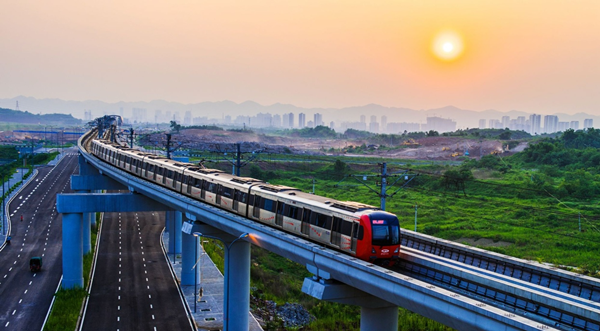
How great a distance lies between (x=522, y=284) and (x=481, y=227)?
53236mm

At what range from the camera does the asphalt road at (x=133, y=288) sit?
39531 millimetres

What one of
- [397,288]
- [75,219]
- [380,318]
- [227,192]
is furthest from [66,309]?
[397,288]

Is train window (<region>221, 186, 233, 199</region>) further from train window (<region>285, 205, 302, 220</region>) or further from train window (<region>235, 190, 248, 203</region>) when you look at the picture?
train window (<region>285, 205, 302, 220</region>)

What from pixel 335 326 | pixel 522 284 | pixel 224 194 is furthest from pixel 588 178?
pixel 522 284

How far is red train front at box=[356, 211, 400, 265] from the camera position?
934 inches

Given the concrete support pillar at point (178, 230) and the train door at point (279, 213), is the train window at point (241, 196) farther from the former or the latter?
the concrete support pillar at point (178, 230)

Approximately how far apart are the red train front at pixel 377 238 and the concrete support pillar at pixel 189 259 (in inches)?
1017

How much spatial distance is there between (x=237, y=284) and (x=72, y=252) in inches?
724

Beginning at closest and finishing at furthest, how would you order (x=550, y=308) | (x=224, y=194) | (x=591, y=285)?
(x=550, y=308), (x=591, y=285), (x=224, y=194)

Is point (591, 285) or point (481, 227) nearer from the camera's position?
point (591, 285)

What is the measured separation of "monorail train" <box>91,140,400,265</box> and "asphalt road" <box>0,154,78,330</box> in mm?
13562

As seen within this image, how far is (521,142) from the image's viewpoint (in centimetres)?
19200

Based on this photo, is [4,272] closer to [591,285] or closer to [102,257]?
[102,257]

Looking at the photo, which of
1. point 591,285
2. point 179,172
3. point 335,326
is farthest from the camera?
point 179,172
